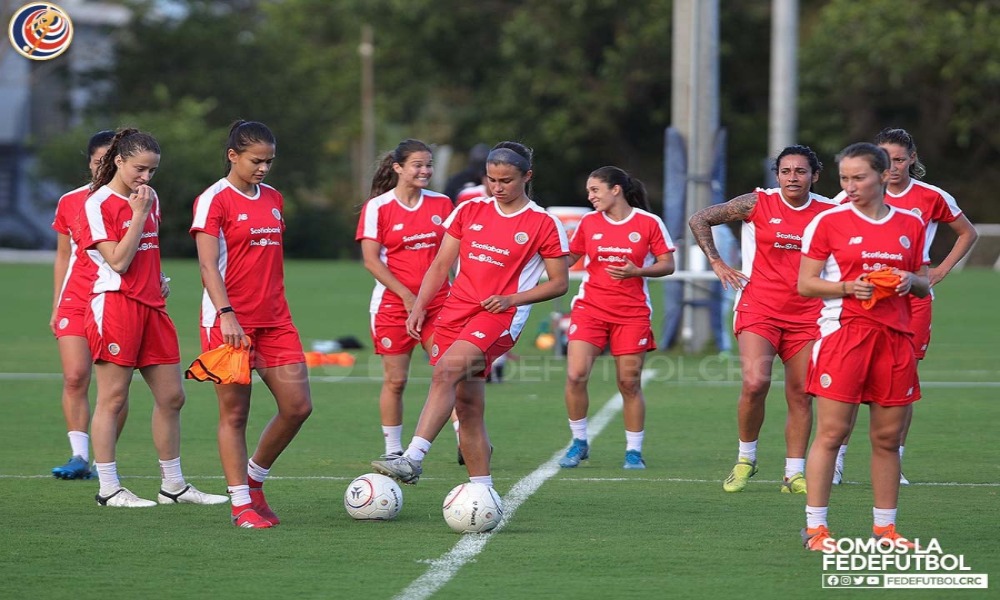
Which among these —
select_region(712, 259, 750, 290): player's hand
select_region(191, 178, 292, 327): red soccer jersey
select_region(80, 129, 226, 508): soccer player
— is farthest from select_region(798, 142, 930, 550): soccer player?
select_region(80, 129, 226, 508): soccer player

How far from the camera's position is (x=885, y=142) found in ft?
28.2

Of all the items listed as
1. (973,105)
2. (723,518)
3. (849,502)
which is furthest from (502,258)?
(973,105)

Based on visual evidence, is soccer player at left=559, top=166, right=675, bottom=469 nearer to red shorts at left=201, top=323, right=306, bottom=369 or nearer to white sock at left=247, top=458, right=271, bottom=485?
white sock at left=247, top=458, right=271, bottom=485

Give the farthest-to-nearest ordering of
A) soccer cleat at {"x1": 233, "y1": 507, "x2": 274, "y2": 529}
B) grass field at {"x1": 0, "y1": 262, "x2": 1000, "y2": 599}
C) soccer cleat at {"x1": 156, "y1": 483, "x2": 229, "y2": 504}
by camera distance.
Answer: soccer cleat at {"x1": 156, "y1": 483, "x2": 229, "y2": 504}
soccer cleat at {"x1": 233, "y1": 507, "x2": 274, "y2": 529}
grass field at {"x1": 0, "y1": 262, "x2": 1000, "y2": 599}

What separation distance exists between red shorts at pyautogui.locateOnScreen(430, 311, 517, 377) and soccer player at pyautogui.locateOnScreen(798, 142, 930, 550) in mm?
1767

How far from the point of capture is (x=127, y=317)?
812 cm

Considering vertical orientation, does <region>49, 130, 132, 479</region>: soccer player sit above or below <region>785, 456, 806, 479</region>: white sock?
above

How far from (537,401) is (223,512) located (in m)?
6.08

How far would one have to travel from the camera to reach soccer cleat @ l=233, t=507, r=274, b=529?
7.42 m

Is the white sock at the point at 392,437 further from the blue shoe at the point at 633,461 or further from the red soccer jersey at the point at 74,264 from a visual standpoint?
the red soccer jersey at the point at 74,264

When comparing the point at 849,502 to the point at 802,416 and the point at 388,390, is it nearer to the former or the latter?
the point at 802,416

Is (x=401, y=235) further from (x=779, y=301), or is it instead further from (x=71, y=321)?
(x=779, y=301)

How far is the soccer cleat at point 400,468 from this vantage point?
734 centimetres

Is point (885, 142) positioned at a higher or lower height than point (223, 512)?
higher
